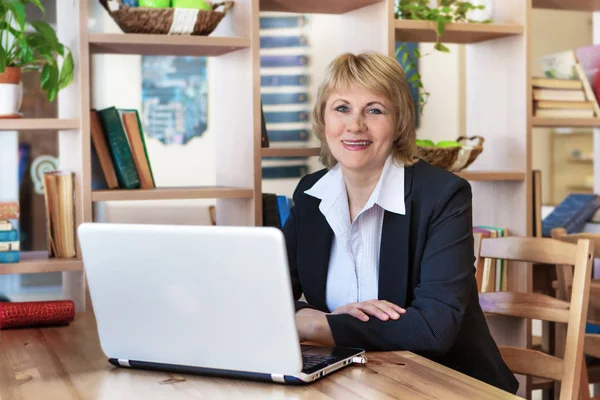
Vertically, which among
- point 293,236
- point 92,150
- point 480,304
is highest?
point 92,150

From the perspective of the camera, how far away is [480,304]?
7.18 ft

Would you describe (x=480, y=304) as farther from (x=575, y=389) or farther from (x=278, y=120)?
(x=278, y=120)

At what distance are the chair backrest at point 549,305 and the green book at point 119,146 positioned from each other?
104 centimetres

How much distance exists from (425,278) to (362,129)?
0.42 meters

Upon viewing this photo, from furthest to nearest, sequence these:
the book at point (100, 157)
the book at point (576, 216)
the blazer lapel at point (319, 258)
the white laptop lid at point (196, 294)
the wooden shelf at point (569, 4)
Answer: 1. the book at point (576, 216)
2. the wooden shelf at point (569, 4)
3. the book at point (100, 157)
4. the blazer lapel at point (319, 258)
5. the white laptop lid at point (196, 294)

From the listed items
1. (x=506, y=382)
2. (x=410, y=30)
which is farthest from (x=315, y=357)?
(x=410, y=30)

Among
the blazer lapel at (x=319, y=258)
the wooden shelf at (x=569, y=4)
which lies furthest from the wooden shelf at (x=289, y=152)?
the wooden shelf at (x=569, y=4)

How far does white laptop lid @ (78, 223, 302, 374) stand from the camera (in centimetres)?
132

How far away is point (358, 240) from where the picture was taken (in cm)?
206

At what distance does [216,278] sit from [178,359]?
7.8 inches

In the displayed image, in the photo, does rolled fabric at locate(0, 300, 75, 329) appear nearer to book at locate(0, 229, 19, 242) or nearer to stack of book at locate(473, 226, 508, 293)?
book at locate(0, 229, 19, 242)

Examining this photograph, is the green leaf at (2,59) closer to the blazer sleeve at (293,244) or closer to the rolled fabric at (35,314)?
the rolled fabric at (35,314)

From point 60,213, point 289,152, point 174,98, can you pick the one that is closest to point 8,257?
point 60,213

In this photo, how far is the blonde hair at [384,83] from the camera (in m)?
2.08
